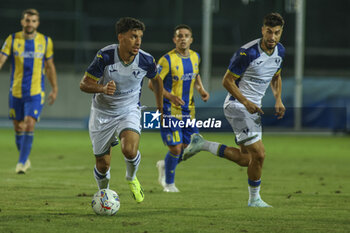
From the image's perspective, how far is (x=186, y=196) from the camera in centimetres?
949

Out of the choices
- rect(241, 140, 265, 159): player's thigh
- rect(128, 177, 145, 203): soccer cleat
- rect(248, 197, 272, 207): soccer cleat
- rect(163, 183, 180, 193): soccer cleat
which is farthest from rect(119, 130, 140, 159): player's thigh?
rect(163, 183, 180, 193): soccer cleat

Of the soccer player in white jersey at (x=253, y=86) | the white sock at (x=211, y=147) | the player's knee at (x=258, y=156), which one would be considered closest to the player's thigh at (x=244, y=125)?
the soccer player in white jersey at (x=253, y=86)

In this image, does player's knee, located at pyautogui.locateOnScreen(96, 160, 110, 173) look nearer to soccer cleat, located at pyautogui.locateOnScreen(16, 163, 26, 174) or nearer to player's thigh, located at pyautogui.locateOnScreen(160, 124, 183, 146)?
player's thigh, located at pyautogui.locateOnScreen(160, 124, 183, 146)

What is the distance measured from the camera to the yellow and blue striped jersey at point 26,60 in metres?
12.0

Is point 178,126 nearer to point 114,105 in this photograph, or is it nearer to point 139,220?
point 114,105

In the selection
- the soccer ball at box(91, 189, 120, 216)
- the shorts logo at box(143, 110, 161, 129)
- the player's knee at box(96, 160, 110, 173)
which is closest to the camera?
the soccer ball at box(91, 189, 120, 216)

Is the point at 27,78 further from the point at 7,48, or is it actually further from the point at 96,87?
the point at 96,87

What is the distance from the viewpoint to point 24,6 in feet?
116

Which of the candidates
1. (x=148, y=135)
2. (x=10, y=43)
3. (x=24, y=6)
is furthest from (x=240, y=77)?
(x=24, y=6)

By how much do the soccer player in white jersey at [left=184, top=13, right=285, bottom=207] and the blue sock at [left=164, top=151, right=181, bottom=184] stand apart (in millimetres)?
1607

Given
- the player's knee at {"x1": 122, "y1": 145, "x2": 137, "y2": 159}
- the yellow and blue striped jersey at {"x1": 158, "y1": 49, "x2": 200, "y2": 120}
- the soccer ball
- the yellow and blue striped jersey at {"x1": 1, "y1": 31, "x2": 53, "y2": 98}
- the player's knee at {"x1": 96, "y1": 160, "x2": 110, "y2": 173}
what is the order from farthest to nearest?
the yellow and blue striped jersey at {"x1": 1, "y1": 31, "x2": 53, "y2": 98}
the yellow and blue striped jersey at {"x1": 158, "y1": 49, "x2": 200, "y2": 120}
the player's knee at {"x1": 96, "y1": 160, "x2": 110, "y2": 173}
the player's knee at {"x1": 122, "y1": 145, "x2": 137, "y2": 159}
the soccer ball

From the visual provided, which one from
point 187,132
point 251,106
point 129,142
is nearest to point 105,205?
point 129,142

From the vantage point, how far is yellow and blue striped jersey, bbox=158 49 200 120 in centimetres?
1054

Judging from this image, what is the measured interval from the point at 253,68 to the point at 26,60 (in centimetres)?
477
